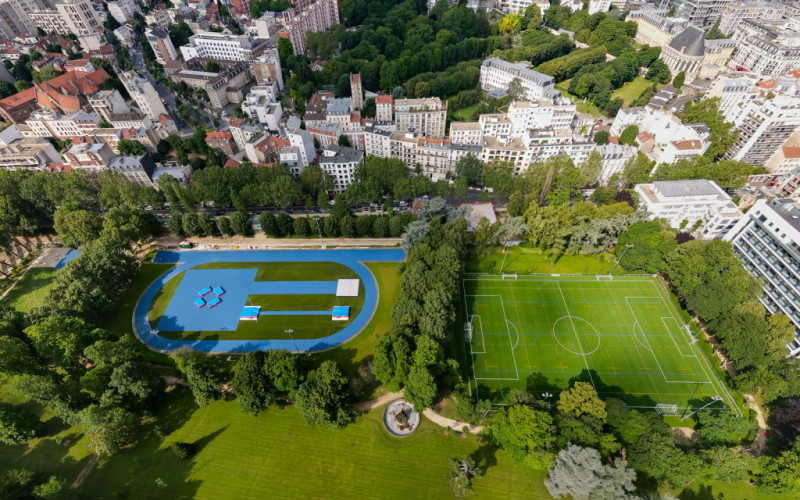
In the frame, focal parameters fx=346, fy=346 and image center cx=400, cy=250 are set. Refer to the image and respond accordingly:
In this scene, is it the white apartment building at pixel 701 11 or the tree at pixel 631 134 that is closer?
the tree at pixel 631 134

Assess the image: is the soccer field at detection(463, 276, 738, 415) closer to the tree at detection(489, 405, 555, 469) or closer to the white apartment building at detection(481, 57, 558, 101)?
the tree at detection(489, 405, 555, 469)

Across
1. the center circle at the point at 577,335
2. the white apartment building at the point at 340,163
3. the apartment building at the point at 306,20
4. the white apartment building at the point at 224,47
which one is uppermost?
the apartment building at the point at 306,20

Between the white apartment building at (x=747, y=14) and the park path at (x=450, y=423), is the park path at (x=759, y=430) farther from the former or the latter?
the white apartment building at (x=747, y=14)

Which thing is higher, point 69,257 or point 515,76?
point 515,76

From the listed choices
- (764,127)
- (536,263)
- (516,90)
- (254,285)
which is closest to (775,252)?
(536,263)

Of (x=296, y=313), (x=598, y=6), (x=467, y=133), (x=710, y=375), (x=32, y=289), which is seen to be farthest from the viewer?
(x=598, y=6)

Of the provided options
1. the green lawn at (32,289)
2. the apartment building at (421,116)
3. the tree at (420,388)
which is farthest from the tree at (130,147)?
the tree at (420,388)

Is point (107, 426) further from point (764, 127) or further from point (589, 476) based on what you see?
point (764, 127)

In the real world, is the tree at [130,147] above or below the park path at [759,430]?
above
